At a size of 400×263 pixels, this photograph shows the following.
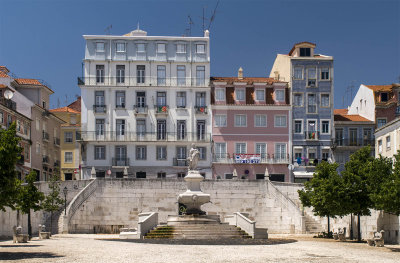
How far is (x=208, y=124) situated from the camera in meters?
67.2

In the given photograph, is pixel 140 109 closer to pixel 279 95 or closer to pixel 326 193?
pixel 279 95

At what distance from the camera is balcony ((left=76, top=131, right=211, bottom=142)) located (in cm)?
6556

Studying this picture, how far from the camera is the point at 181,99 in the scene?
67375 millimetres

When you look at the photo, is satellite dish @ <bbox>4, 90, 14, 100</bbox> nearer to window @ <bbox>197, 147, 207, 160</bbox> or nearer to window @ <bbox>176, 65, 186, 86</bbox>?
window @ <bbox>176, 65, 186, 86</bbox>

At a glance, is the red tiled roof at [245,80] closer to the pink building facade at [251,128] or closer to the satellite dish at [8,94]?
the pink building facade at [251,128]

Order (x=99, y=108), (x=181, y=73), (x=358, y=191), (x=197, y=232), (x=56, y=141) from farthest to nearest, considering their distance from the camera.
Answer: (x=56, y=141) → (x=181, y=73) → (x=99, y=108) → (x=358, y=191) → (x=197, y=232)

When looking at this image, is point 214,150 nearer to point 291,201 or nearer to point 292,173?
point 292,173

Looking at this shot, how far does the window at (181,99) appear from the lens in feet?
221

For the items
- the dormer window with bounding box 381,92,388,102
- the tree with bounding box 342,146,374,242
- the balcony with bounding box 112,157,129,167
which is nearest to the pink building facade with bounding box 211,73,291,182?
the balcony with bounding box 112,157,129,167

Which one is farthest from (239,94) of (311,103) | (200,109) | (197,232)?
(197,232)

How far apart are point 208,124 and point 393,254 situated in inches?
1545

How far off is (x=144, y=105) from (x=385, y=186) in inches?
1488

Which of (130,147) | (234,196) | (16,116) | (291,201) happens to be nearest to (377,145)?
(291,201)

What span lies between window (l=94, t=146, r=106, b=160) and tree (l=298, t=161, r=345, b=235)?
82.8ft
